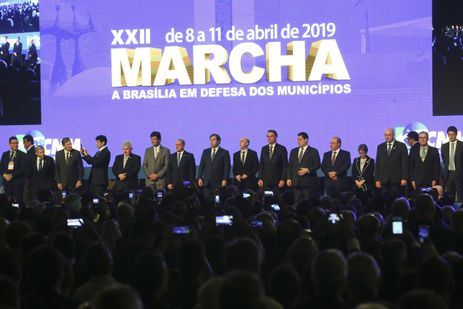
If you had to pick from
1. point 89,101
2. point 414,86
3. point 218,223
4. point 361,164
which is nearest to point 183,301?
point 218,223

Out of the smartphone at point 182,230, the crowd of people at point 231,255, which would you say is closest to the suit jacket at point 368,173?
the crowd of people at point 231,255

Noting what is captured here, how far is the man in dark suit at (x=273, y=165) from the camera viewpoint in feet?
48.5

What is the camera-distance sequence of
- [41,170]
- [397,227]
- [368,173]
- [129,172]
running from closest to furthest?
[397,227], [368,173], [129,172], [41,170]

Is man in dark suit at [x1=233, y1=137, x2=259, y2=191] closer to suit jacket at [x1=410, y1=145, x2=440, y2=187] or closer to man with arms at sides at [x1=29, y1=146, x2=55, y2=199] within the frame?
Result: suit jacket at [x1=410, y1=145, x2=440, y2=187]

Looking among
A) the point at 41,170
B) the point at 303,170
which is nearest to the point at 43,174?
the point at 41,170

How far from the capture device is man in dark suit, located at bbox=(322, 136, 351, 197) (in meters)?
14.5

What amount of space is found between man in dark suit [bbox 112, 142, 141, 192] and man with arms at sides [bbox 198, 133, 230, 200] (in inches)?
42.6

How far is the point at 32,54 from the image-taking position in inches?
691

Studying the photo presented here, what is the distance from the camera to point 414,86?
15.9 metres

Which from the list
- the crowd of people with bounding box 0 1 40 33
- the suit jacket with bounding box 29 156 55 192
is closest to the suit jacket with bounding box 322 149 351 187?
the suit jacket with bounding box 29 156 55 192

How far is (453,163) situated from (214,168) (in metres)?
3.96

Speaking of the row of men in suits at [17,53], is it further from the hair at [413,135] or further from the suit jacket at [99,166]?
the hair at [413,135]

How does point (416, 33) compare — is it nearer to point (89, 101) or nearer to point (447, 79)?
point (447, 79)

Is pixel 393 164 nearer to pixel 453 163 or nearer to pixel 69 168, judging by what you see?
pixel 453 163
